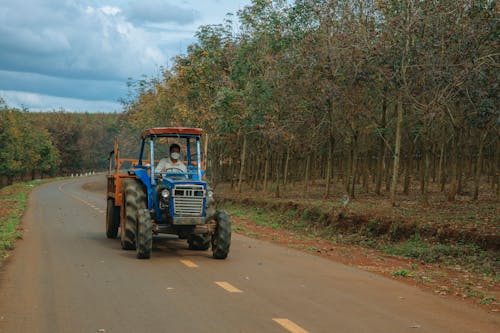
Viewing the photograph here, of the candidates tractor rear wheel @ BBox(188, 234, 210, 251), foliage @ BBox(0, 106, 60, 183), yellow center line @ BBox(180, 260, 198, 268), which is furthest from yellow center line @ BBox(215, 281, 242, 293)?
foliage @ BBox(0, 106, 60, 183)

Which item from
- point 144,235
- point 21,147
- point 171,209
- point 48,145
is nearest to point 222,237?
point 171,209

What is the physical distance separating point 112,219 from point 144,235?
454 cm

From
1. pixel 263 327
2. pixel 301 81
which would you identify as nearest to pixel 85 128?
pixel 301 81

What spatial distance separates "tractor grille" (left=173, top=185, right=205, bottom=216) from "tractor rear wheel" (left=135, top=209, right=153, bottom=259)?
0.64 meters

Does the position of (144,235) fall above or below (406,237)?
above

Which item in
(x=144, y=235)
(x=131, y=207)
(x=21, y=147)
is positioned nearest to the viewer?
(x=144, y=235)

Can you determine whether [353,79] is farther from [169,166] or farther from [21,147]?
[21,147]

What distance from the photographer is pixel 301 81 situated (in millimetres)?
28672

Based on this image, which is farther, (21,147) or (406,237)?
(21,147)

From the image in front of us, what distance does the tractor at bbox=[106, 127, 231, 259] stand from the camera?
43.9ft

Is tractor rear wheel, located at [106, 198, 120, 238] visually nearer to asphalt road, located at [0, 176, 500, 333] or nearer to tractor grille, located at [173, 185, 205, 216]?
asphalt road, located at [0, 176, 500, 333]

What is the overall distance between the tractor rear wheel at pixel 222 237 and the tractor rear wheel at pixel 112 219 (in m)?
4.40

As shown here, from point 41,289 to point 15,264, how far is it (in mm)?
2839

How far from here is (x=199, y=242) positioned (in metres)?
14.9
